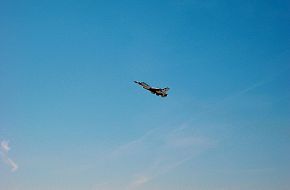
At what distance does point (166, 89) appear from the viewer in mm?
116375

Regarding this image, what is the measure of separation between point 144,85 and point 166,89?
5053 millimetres

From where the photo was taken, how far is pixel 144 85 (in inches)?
4510
